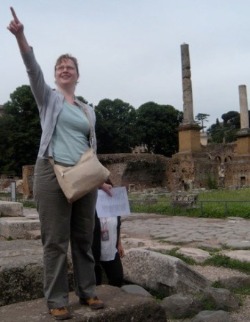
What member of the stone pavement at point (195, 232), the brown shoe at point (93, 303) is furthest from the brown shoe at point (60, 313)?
the stone pavement at point (195, 232)

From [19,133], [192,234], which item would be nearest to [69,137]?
Result: [192,234]

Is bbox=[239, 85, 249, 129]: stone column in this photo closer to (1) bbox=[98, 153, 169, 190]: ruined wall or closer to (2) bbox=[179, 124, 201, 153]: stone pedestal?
(2) bbox=[179, 124, 201, 153]: stone pedestal

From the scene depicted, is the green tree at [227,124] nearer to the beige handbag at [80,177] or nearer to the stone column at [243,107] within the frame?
the stone column at [243,107]

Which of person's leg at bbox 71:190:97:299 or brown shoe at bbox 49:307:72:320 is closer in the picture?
brown shoe at bbox 49:307:72:320

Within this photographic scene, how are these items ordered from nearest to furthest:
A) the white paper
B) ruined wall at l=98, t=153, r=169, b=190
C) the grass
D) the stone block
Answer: the white paper < the stone block < the grass < ruined wall at l=98, t=153, r=169, b=190

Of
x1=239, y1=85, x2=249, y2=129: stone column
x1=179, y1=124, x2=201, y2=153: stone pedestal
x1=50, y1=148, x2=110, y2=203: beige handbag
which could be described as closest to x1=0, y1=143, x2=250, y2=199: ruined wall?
x1=179, y1=124, x2=201, y2=153: stone pedestal

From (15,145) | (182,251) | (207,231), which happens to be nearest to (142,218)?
(207,231)

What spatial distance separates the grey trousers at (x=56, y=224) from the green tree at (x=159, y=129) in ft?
189

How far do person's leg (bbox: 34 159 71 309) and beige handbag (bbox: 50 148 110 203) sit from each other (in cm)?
10

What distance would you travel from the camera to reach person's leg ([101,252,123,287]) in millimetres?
4926

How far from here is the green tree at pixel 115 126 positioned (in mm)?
57781

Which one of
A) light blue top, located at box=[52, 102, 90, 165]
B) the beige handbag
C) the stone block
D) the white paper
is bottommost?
the stone block

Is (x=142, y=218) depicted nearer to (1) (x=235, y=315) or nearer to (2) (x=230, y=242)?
(2) (x=230, y=242)

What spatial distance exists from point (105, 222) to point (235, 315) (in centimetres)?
153
